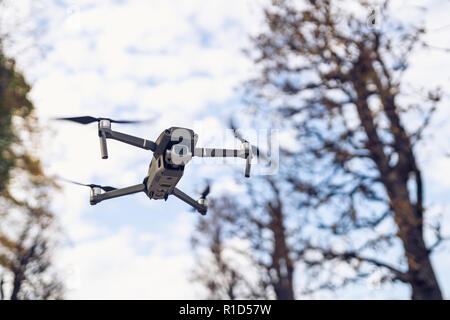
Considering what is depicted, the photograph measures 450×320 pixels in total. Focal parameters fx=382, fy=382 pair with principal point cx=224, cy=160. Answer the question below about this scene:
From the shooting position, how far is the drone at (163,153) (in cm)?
311

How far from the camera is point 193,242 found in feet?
72.5

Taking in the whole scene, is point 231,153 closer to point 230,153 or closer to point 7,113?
point 230,153

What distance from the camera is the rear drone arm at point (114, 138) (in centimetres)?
312

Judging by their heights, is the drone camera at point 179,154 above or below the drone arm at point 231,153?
below

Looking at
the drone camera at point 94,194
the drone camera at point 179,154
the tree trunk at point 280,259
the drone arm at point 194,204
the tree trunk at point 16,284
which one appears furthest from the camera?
the tree trunk at point 16,284

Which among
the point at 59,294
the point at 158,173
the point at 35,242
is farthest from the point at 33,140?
the point at 158,173

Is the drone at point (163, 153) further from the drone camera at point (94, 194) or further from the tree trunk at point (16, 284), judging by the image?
the tree trunk at point (16, 284)

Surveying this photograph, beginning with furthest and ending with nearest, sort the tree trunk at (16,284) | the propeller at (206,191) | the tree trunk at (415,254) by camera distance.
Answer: the tree trunk at (16,284)
the tree trunk at (415,254)
the propeller at (206,191)

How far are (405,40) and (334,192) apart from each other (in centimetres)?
418

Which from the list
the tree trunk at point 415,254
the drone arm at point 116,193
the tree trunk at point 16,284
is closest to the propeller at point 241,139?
the drone arm at point 116,193

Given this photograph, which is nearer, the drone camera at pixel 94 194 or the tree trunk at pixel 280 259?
→ the drone camera at pixel 94 194

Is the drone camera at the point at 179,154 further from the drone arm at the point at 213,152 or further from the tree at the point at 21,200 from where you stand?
the tree at the point at 21,200


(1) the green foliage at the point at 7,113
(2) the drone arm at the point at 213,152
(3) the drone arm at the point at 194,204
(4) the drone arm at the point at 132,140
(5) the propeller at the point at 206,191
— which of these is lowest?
(3) the drone arm at the point at 194,204

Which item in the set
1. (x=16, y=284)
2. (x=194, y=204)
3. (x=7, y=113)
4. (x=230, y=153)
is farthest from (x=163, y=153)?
(x=16, y=284)
